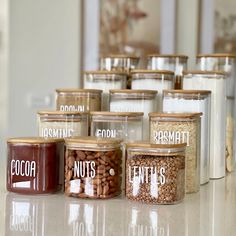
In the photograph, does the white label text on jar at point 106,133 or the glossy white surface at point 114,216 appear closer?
the glossy white surface at point 114,216

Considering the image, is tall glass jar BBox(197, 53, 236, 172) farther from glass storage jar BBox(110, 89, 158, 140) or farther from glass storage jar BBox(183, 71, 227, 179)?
glass storage jar BBox(110, 89, 158, 140)

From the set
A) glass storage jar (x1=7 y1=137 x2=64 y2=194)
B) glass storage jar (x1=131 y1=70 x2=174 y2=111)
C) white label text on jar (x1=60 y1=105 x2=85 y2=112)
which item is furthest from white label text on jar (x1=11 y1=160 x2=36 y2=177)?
glass storage jar (x1=131 y1=70 x2=174 y2=111)

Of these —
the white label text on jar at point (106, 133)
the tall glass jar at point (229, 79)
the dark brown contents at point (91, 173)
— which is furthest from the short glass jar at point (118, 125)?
the tall glass jar at point (229, 79)

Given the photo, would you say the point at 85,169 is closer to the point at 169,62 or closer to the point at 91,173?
the point at 91,173

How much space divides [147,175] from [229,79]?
1.59 feet

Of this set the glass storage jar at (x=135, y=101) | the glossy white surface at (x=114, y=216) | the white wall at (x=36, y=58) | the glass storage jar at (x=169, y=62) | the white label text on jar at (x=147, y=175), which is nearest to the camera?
the glossy white surface at (x=114, y=216)

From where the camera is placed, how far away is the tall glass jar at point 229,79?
1423mm

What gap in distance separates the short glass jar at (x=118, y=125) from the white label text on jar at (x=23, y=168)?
18cm

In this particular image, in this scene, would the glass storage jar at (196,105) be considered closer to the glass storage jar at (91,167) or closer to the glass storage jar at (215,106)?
the glass storage jar at (215,106)

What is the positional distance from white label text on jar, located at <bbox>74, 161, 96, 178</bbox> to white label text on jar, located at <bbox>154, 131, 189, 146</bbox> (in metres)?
0.17

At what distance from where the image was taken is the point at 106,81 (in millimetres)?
1397

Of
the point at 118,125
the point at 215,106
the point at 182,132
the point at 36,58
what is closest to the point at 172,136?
the point at 182,132

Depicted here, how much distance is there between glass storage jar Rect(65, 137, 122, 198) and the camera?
1074 millimetres

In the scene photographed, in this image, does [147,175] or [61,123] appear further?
[61,123]
